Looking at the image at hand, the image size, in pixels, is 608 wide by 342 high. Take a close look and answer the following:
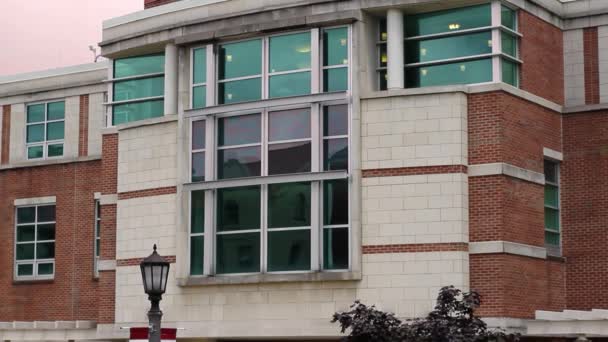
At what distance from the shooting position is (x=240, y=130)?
31.8m

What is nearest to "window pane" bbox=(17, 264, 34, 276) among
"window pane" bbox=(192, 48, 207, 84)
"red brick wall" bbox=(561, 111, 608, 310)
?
"window pane" bbox=(192, 48, 207, 84)

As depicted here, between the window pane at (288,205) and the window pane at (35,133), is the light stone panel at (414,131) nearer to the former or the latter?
the window pane at (288,205)

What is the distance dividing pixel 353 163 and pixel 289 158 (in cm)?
169

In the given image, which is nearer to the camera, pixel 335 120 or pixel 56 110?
pixel 335 120

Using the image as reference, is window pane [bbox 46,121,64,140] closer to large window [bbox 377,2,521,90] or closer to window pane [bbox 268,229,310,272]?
window pane [bbox 268,229,310,272]

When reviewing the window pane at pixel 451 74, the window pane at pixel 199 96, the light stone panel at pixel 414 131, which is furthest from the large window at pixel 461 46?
the window pane at pixel 199 96

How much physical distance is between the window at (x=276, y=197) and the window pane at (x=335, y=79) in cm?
53

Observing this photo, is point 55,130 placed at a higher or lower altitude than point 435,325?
higher

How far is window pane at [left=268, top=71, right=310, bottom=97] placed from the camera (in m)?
31.3

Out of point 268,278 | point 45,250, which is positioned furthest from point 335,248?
point 45,250

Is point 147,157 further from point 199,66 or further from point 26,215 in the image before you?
point 26,215

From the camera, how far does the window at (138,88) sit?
113 feet

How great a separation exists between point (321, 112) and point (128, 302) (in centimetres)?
720

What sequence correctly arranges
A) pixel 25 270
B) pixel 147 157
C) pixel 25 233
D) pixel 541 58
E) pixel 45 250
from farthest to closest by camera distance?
pixel 25 233
pixel 25 270
pixel 45 250
pixel 147 157
pixel 541 58
